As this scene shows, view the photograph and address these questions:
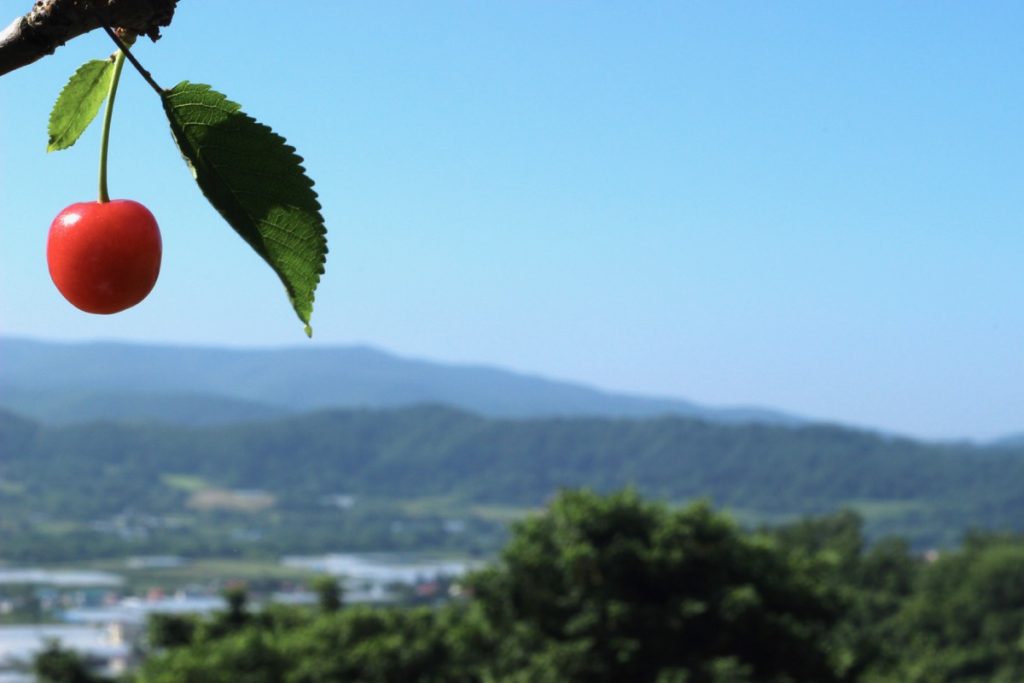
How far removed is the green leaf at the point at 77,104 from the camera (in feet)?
2.06

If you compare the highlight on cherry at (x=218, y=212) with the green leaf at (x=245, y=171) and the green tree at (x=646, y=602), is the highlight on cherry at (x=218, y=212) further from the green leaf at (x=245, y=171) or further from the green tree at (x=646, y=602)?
the green tree at (x=646, y=602)

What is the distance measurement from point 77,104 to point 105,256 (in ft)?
0.45

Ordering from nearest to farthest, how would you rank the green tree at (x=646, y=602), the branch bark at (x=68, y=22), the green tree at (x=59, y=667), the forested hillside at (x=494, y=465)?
the branch bark at (x=68, y=22) < the green tree at (x=646, y=602) < the green tree at (x=59, y=667) < the forested hillside at (x=494, y=465)

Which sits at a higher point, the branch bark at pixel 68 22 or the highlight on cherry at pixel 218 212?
the branch bark at pixel 68 22

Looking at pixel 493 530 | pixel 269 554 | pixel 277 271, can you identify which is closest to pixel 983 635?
pixel 277 271

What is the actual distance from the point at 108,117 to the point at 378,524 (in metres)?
121

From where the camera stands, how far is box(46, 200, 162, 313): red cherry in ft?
1.80

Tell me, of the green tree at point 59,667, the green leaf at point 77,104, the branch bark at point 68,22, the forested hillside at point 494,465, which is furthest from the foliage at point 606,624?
the forested hillside at point 494,465

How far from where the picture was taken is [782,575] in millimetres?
17750

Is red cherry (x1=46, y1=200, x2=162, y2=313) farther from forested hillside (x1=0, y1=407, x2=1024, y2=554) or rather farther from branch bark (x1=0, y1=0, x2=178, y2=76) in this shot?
forested hillside (x1=0, y1=407, x2=1024, y2=554)

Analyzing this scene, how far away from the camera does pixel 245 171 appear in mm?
571

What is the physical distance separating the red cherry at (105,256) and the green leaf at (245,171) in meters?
0.03

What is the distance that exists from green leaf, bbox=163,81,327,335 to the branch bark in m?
0.06

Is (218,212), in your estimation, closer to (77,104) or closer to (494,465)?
(77,104)
